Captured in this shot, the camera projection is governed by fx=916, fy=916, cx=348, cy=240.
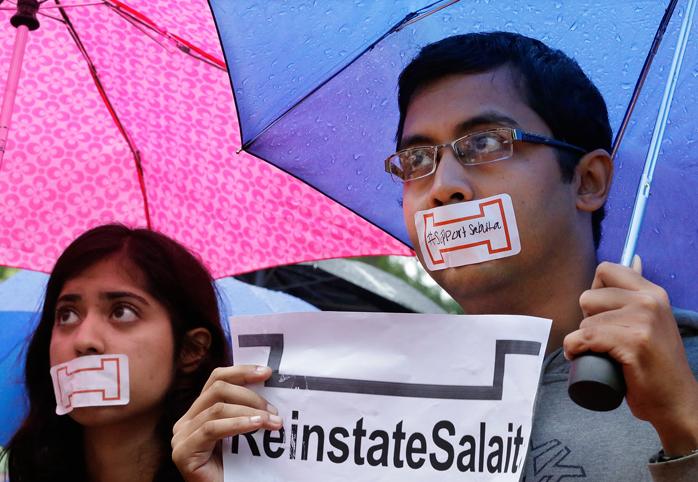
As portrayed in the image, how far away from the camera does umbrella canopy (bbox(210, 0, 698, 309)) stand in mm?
2217

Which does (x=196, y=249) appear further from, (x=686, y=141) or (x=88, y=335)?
(x=686, y=141)

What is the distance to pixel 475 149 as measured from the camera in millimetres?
2150

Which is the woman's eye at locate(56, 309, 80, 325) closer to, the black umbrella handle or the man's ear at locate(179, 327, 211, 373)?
the man's ear at locate(179, 327, 211, 373)

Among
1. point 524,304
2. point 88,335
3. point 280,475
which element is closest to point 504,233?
point 524,304

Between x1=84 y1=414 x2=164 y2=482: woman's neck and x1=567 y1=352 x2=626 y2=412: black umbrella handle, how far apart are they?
1697 millimetres

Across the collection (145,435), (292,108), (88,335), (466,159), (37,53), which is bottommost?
(145,435)

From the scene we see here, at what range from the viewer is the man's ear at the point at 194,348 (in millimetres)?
2896

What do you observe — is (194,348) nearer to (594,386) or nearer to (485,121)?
(485,121)

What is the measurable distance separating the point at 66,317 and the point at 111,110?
81 cm

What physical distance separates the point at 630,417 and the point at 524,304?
37 centimetres

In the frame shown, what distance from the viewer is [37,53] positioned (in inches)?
124

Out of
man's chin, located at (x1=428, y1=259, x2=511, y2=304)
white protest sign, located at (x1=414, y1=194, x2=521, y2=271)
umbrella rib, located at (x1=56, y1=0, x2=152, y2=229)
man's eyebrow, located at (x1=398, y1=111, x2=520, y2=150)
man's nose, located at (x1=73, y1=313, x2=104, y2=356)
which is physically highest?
umbrella rib, located at (x1=56, y1=0, x2=152, y2=229)

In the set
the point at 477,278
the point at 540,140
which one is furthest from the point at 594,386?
the point at 540,140

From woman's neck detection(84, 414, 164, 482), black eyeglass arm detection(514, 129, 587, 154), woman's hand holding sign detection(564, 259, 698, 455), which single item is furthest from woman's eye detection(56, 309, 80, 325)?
woman's hand holding sign detection(564, 259, 698, 455)
